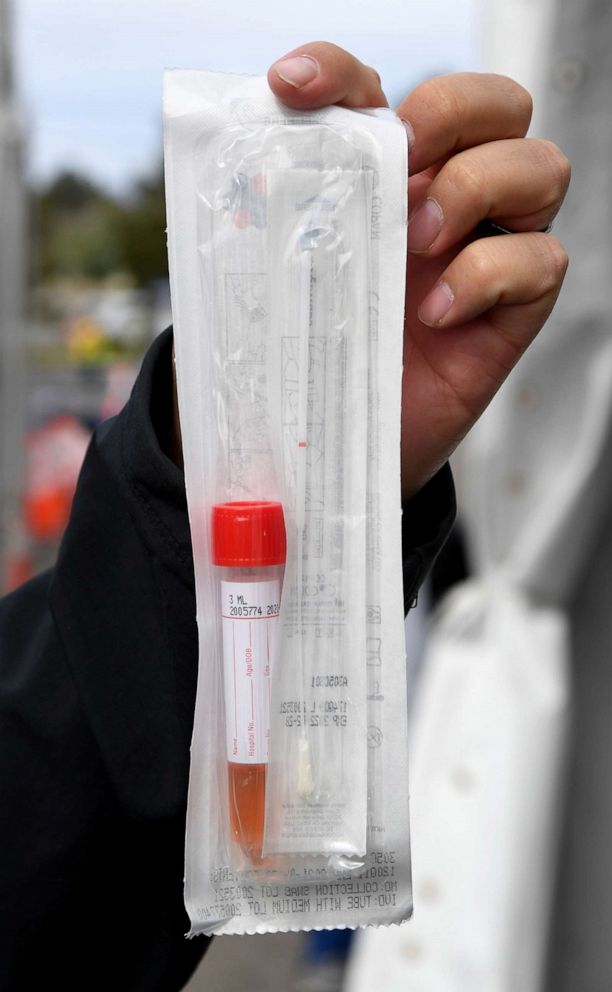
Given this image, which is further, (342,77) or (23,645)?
(23,645)

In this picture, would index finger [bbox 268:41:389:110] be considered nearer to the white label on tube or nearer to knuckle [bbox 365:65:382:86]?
knuckle [bbox 365:65:382:86]

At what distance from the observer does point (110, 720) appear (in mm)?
600

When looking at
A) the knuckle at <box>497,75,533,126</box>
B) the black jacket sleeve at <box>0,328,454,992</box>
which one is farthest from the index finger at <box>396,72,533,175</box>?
the black jacket sleeve at <box>0,328,454,992</box>

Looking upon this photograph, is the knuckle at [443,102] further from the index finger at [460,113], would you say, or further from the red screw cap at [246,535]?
the red screw cap at [246,535]

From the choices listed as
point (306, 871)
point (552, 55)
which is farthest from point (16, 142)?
point (306, 871)

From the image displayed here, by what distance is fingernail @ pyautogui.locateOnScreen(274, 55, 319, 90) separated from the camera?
0.51 meters

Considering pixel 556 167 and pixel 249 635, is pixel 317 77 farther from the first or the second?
pixel 249 635

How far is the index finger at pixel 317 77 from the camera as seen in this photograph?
51 centimetres

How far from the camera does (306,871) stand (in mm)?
505

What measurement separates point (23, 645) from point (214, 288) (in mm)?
283

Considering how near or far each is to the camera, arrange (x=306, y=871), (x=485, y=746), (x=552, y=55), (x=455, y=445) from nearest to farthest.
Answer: (x=306, y=871) < (x=455, y=445) < (x=552, y=55) < (x=485, y=746)

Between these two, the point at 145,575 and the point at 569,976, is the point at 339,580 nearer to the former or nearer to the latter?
the point at 145,575

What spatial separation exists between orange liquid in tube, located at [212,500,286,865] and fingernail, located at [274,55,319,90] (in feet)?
0.71

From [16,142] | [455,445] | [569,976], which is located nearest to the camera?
[455,445]
